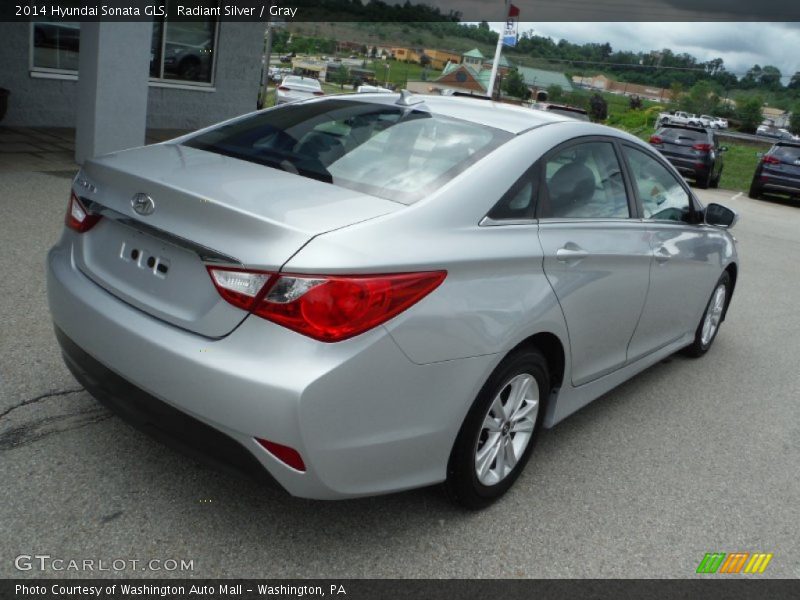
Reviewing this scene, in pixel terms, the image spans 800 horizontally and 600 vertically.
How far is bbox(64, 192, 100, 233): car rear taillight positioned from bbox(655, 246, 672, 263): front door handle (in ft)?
8.96

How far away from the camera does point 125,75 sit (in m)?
8.87

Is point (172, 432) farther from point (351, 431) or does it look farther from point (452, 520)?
point (452, 520)

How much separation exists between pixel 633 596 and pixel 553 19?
97.6 ft

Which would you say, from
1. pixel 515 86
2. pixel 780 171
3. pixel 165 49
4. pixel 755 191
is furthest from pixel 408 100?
pixel 515 86

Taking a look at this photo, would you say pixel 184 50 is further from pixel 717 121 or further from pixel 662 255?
pixel 717 121

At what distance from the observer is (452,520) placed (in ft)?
9.86

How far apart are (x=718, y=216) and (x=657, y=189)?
840mm

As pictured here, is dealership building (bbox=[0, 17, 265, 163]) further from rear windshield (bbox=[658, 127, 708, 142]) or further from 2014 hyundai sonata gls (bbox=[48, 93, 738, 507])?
rear windshield (bbox=[658, 127, 708, 142])

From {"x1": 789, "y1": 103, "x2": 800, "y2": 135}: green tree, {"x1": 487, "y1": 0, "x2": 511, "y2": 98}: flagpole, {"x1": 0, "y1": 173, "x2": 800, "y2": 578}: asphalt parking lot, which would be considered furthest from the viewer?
{"x1": 789, "y1": 103, "x2": 800, "y2": 135}: green tree

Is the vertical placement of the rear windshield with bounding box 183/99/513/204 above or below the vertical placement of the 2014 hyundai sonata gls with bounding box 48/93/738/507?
above

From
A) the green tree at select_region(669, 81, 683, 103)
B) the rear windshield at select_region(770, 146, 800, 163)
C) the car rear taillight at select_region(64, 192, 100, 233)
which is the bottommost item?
the green tree at select_region(669, 81, 683, 103)

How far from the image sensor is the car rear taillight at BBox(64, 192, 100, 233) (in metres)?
2.89

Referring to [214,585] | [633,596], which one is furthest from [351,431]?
[633,596]

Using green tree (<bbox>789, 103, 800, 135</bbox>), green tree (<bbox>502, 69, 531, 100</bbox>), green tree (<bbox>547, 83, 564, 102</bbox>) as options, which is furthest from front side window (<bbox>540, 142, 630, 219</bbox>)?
green tree (<bbox>789, 103, 800, 135</bbox>)
